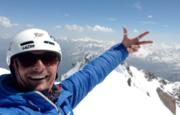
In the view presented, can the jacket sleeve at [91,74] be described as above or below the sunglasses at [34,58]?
below

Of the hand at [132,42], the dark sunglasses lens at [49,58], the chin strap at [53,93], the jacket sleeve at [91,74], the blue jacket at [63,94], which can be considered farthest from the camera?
the hand at [132,42]

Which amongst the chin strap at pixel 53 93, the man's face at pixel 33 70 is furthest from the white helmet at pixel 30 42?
the chin strap at pixel 53 93

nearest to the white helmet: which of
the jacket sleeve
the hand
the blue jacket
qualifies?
the blue jacket

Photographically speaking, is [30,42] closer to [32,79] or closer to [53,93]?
[32,79]

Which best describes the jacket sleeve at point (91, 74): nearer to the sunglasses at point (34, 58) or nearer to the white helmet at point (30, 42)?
the sunglasses at point (34, 58)

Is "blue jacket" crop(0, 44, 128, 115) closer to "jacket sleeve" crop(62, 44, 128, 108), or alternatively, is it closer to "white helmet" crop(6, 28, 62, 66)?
"jacket sleeve" crop(62, 44, 128, 108)

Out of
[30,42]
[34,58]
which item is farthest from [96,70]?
[30,42]

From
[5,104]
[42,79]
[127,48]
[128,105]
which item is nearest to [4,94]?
[5,104]

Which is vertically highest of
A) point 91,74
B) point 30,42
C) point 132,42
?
point 30,42
